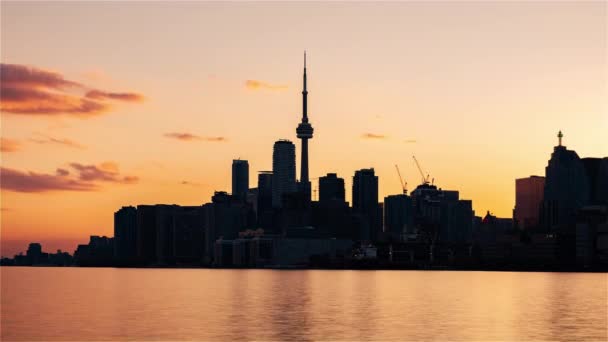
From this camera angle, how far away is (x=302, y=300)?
19250 centimetres

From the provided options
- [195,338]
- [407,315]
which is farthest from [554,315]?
[195,338]

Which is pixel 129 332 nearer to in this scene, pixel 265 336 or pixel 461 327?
pixel 265 336

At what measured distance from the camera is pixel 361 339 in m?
110

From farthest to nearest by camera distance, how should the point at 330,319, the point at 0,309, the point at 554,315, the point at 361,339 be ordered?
the point at 0,309, the point at 554,315, the point at 330,319, the point at 361,339

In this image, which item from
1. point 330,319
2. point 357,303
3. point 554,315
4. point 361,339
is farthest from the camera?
point 357,303

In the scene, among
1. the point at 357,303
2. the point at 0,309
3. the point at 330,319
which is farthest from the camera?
the point at 357,303

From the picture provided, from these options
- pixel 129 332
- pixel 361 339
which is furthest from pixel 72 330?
pixel 361 339

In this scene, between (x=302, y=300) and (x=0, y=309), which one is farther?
(x=302, y=300)

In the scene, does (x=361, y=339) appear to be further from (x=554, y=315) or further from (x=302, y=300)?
(x=302, y=300)

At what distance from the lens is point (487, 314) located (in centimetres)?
15200

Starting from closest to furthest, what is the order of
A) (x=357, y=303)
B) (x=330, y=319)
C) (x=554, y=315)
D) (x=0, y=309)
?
(x=330, y=319), (x=554, y=315), (x=0, y=309), (x=357, y=303)

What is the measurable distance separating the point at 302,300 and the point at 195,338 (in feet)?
272

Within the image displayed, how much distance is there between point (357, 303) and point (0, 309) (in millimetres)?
60146

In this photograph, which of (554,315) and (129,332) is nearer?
(129,332)
